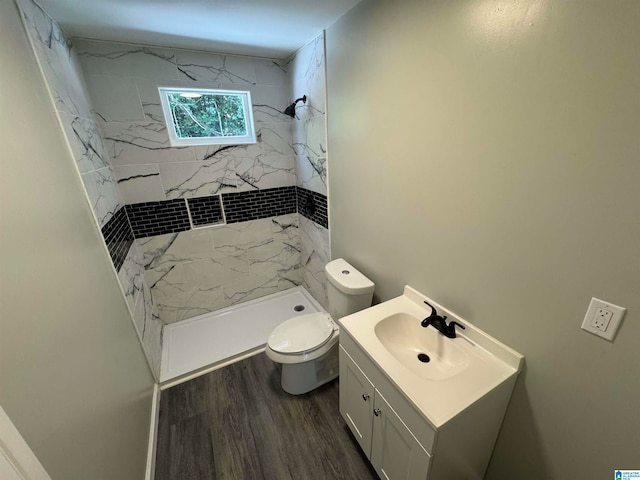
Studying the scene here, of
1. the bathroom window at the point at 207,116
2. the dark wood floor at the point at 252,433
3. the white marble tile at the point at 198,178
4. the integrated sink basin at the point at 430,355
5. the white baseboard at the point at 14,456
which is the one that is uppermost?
the bathroom window at the point at 207,116

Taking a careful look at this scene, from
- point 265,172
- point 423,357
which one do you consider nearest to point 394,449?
point 423,357

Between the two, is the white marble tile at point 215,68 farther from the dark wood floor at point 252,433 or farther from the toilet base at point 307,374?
the dark wood floor at point 252,433

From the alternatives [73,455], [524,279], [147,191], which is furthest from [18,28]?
[524,279]

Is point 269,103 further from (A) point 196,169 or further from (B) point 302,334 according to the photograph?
(B) point 302,334

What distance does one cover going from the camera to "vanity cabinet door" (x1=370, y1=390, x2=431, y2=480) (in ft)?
3.10

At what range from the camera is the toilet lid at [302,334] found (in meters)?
1.64

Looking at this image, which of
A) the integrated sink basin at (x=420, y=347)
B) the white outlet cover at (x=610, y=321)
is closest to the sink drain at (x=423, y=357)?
the integrated sink basin at (x=420, y=347)

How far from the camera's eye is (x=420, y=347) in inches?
50.4

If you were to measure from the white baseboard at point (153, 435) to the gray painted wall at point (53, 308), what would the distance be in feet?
0.23

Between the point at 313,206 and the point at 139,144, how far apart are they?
4.71 ft

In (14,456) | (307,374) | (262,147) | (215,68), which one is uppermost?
(215,68)

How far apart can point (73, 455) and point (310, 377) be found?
1234 mm

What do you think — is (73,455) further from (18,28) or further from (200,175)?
(200,175)

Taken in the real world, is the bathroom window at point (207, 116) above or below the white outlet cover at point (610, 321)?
above
